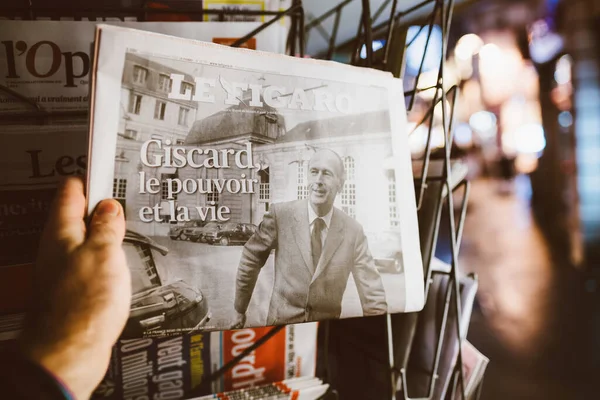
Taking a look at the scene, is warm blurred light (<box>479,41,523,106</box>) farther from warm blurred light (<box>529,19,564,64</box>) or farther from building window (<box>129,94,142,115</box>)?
building window (<box>129,94,142,115</box>)

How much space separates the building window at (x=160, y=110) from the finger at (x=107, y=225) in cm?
8

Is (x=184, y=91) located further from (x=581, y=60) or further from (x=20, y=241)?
(x=581, y=60)

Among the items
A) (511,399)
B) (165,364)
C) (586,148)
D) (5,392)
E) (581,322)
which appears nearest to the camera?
(5,392)

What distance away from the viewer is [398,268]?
368 millimetres

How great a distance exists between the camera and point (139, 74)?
30 cm

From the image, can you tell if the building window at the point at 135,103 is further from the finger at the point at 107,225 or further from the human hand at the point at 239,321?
the human hand at the point at 239,321

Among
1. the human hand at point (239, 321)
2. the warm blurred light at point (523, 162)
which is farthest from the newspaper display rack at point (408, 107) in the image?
the warm blurred light at point (523, 162)

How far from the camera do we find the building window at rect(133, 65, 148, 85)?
0.97 feet

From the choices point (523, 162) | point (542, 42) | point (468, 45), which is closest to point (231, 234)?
point (542, 42)

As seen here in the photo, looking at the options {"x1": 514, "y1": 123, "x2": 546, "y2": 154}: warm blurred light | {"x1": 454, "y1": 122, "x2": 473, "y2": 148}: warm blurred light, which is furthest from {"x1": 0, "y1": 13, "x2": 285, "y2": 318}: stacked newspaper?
{"x1": 454, "y1": 122, "x2": 473, "y2": 148}: warm blurred light

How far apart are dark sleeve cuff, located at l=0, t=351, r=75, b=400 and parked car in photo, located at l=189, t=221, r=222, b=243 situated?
5.3 inches

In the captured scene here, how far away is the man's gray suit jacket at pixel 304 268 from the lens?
328mm

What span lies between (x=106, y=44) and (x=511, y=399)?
112 cm

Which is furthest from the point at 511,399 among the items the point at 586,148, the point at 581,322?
the point at 586,148
